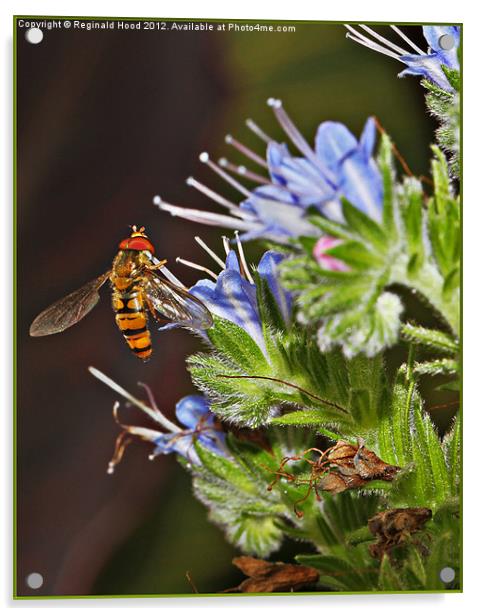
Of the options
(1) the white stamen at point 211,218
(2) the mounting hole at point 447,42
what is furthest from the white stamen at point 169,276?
(2) the mounting hole at point 447,42

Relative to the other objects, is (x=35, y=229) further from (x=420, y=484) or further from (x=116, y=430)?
(x=420, y=484)

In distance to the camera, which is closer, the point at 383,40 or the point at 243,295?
the point at 243,295

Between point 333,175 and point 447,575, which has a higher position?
point 333,175

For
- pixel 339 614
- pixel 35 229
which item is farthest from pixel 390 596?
pixel 35 229

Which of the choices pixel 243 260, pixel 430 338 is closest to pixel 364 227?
pixel 430 338

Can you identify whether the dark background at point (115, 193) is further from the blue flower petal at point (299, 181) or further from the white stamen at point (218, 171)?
the blue flower petal at point (299, 181)

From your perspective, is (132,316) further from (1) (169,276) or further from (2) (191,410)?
(2) (191,410)
